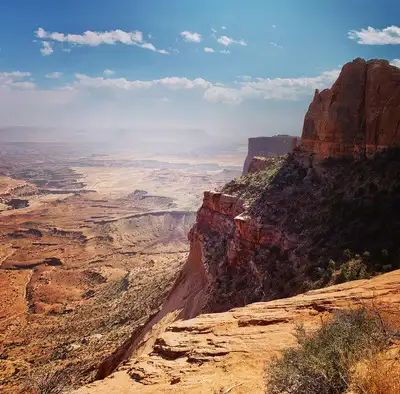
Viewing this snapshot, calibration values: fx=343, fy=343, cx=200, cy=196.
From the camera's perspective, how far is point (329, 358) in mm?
6262

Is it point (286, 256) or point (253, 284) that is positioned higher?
point (286, 256)

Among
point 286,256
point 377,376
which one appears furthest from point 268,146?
point 377,376

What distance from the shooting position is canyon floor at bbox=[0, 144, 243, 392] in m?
25.5

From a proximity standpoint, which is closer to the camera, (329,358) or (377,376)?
(377,376)

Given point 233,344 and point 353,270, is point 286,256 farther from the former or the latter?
point 233,344

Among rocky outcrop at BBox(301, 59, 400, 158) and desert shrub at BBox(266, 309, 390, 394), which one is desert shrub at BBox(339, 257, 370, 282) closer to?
desert shrub at BBox(266, 309, 390, 394)

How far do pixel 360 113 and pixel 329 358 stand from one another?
1854cm

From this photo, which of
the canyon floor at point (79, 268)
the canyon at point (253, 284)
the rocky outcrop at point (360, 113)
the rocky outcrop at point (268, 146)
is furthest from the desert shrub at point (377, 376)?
the rocky outcrop at point (268, 146)

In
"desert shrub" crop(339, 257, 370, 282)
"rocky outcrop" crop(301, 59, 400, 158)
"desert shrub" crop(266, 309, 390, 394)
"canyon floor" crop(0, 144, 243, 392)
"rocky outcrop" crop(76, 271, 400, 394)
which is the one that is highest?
"rocky outcrop" crop(301, 59, 400, 158)

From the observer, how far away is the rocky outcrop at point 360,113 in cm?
1923

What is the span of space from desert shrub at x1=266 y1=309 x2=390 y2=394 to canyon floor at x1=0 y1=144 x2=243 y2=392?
50.6 ft

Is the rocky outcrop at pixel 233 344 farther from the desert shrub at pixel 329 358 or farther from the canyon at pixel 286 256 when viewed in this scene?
the desert shrub at pixel 329 358

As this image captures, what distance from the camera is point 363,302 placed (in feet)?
31.8

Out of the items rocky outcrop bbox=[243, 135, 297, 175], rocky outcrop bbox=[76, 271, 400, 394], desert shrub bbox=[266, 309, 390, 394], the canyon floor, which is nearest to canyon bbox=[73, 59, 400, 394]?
rocky outcrop bbox=[76, 271, 400, 394]
